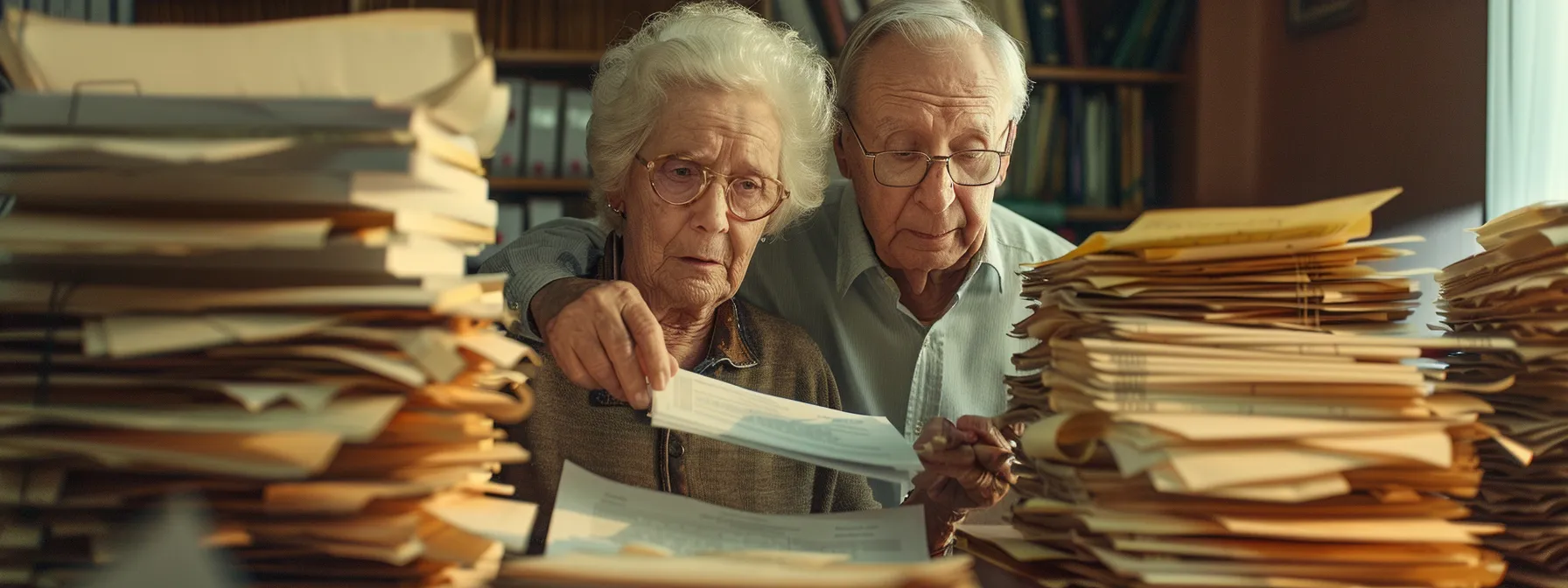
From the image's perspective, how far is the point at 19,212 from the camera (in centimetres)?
70

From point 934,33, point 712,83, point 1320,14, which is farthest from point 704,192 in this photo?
point 1320,14

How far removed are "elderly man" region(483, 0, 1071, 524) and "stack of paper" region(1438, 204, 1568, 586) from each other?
2.32ft

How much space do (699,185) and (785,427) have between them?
0.53 meters

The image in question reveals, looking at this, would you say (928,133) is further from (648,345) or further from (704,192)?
(648,345)

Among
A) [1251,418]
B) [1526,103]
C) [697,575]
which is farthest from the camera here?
[1526,103]

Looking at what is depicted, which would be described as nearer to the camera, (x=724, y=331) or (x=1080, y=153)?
(x=724, y=331)

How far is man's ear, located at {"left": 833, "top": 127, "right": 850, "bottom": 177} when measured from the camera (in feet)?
5.75

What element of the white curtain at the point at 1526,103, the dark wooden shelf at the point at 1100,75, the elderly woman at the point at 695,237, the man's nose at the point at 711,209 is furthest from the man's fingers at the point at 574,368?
the dark wooden shelf at the point at 1100,75

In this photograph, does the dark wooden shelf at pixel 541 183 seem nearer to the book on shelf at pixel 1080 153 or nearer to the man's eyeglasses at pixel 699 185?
the book on shelf at pixel 1080 153

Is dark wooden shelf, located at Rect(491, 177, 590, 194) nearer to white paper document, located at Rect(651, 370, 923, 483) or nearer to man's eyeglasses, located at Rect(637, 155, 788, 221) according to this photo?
man's eyeglasses, located at Rect(637, 155, 788, 221)

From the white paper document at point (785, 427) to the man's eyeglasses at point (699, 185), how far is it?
0.44 meters

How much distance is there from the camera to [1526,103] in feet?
8.32

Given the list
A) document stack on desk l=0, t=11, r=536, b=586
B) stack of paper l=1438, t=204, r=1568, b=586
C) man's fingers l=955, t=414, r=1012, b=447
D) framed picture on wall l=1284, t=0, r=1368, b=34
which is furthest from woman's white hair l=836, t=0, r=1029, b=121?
framed picture on wall l=1284, t=0, r=1368, b=34

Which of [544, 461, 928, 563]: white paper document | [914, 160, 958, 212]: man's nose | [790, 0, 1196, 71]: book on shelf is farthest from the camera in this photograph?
[790, 0, 1196, 71]: book on shelf
